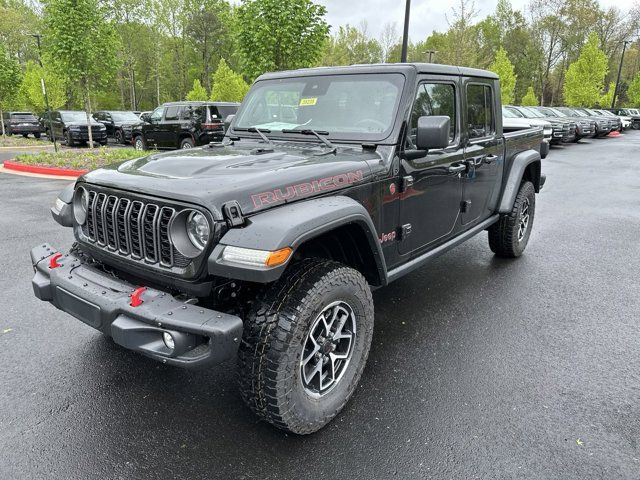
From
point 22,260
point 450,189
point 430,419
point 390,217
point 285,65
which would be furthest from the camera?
point 285,65

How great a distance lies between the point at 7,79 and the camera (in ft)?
76.2

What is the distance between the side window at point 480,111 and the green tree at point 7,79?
1017 inches

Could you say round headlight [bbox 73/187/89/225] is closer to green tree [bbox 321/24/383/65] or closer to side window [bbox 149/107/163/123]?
side window [bbox 149/107/163/123]

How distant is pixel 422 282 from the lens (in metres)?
4.84

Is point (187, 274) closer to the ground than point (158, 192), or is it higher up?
closer to the ground

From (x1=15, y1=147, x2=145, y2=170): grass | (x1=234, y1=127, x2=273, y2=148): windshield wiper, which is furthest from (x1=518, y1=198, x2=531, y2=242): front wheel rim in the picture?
(x1=15, y1=147, x2=145, y2=170): grass

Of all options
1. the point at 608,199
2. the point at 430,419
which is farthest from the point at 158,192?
the point at 608,199

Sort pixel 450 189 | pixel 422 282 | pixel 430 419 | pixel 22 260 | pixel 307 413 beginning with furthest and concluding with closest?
pixel 22 260 < pixel 422 282 < pixel 450 189 < pixel 430 419 < pixel 307 413

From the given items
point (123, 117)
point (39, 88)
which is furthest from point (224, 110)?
point (39, 88)

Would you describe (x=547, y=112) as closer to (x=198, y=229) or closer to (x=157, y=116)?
(x=157, y=116)

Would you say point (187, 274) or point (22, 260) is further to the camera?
point (22, 260)

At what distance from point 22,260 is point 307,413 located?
428 centimetres

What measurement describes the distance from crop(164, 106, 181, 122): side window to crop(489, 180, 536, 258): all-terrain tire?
11868mm

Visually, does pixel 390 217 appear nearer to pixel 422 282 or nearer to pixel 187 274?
pixel 187 274
